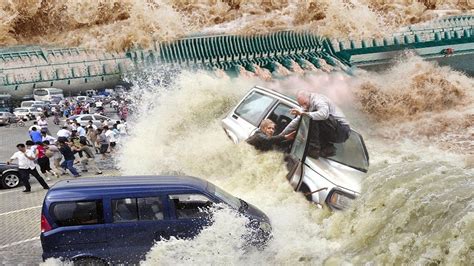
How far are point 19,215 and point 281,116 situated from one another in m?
4.01

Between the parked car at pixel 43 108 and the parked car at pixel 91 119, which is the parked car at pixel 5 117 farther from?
the parked car at pixel 91 119

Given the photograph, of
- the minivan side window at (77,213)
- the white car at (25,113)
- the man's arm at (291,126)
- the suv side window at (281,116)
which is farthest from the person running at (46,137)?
the minivan side window at (77,213)

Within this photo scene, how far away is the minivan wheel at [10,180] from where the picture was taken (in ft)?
33.1

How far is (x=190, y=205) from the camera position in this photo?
6.17 meters

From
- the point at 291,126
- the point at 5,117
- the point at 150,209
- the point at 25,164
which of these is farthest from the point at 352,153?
the point at 5,117

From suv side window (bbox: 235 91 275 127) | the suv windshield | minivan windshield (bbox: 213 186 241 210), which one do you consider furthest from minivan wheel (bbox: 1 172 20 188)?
the suv windshield

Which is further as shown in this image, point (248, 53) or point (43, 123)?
point (43, 123)

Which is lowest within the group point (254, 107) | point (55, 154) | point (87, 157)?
point (87, 157)

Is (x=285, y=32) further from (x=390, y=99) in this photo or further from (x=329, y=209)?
(x=329, y=209)

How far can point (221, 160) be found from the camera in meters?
8.59

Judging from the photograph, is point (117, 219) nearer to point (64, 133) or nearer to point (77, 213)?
point (77, 213)

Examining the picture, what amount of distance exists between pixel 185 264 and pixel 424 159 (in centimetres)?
291

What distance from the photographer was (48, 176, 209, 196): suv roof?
6.04m

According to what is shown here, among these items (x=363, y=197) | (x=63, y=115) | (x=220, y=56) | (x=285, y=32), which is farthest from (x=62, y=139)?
(x=363, y=197)
